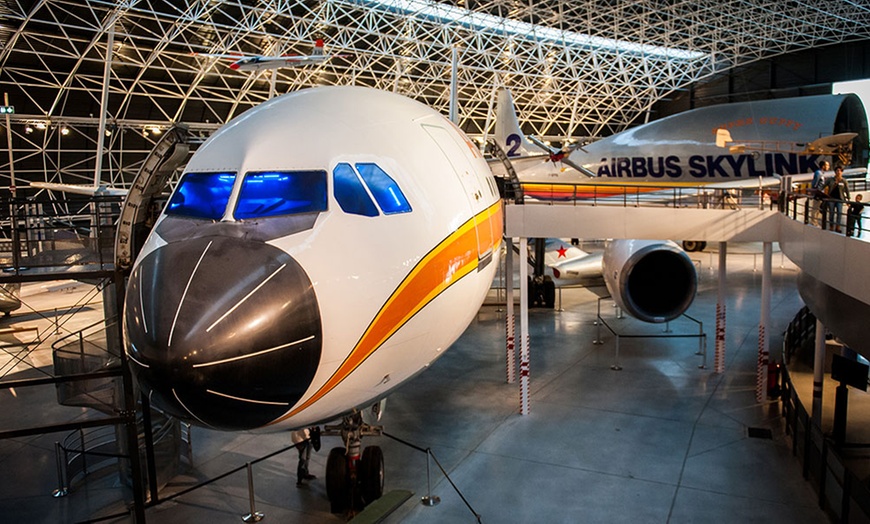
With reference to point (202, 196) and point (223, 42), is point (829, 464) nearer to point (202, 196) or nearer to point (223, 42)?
point (202, 196)

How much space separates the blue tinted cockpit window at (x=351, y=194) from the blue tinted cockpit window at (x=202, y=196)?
3.22 feet

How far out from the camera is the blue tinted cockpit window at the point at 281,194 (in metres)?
5.88

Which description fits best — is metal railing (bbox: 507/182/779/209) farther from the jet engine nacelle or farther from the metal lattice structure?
the metal lattice structure

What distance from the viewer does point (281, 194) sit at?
6.04 m

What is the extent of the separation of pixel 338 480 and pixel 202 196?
15.4 ft

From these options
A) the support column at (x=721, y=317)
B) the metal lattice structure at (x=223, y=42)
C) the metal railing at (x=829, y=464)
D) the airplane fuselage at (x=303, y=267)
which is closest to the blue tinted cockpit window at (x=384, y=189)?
the airplane fuselage at (x=303, y=267)

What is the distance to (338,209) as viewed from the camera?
19.8ft

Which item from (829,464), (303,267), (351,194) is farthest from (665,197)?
(303,267)

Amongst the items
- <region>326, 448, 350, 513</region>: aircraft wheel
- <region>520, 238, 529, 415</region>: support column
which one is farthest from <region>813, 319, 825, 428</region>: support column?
<region>326, 448, 350, 513</region>: aircraft wheel

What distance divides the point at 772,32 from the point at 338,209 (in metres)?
50.8

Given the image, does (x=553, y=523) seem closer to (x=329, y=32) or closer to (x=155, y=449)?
(x=155, y=449)

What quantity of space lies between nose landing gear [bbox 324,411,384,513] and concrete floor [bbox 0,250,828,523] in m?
0.28

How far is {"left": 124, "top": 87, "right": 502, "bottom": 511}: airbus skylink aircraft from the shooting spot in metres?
4.94

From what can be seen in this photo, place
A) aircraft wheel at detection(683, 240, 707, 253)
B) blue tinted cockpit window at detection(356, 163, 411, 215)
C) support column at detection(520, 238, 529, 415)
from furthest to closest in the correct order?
aircraft wheel at detection(683, 240, 707, 253) < support column at detection(520, 238, 529, 415) < blue tinted cockpit window at detection(356, 163, 411, 215)
